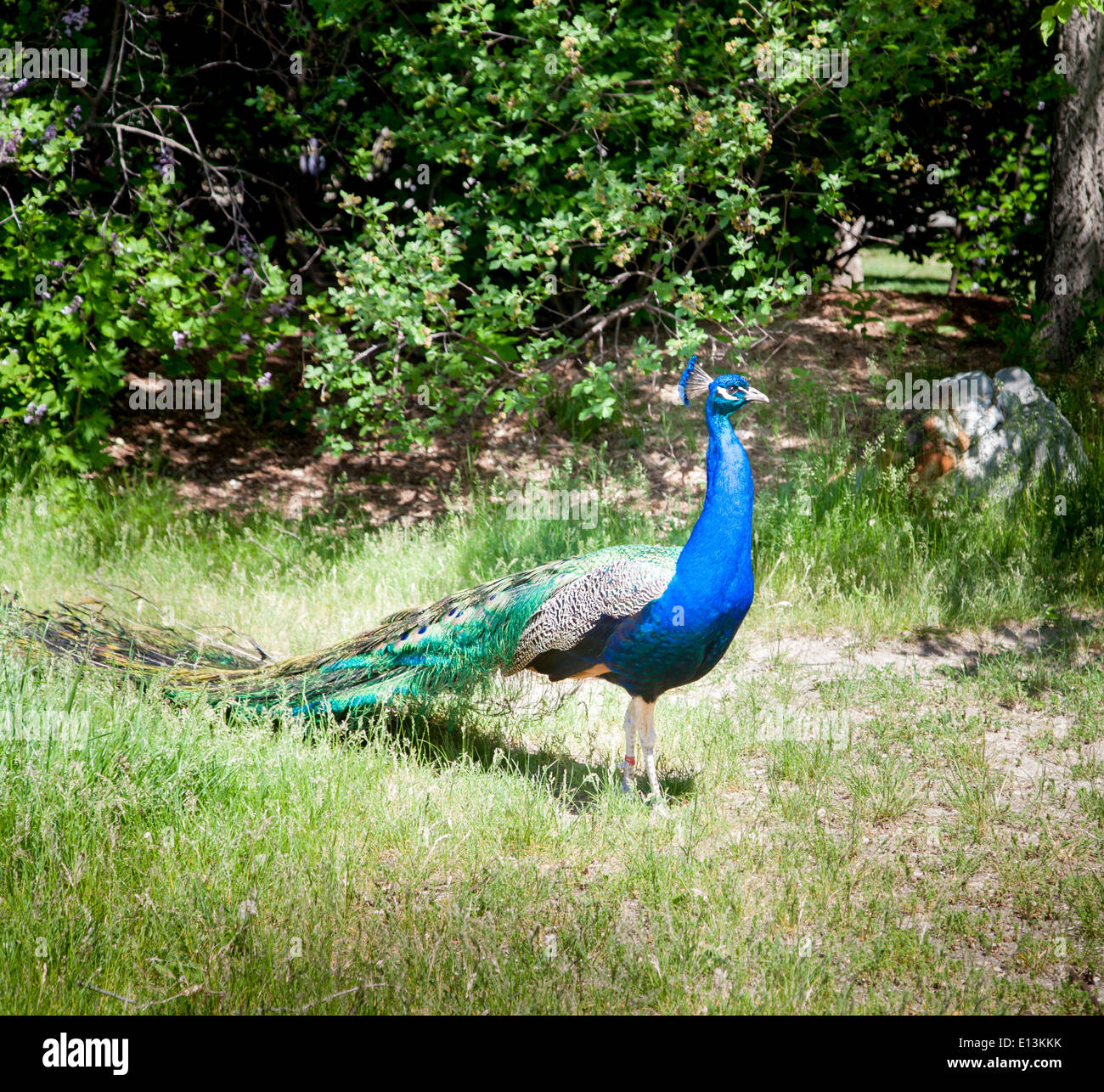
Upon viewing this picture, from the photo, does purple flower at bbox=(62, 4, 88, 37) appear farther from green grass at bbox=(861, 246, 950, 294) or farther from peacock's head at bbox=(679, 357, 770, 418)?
green grass at bbox=(861, 246, 950, 294)

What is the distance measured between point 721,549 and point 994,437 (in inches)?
177

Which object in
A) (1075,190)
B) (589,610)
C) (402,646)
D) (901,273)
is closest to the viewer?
(589,610)

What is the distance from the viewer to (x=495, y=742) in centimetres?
557

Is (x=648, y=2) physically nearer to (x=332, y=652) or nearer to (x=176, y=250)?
(x=176, y=250)

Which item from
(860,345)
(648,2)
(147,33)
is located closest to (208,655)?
(147,33)

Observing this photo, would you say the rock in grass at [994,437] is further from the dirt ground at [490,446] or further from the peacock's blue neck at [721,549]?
the peacock's blue neck at [721,549]

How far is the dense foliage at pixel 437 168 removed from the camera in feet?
24.1

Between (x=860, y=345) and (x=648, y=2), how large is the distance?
136 inches

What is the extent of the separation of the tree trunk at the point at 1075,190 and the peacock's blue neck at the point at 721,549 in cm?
594

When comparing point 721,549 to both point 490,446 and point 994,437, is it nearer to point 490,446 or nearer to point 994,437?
point 994,437

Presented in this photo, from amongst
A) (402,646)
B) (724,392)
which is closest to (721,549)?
(724,392)

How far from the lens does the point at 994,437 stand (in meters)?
8.02

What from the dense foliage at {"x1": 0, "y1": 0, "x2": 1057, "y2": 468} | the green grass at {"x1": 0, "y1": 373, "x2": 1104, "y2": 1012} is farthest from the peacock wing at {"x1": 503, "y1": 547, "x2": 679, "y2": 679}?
the dense foliage at {"x1": 0, "y1": 0, "x2": 1057, "y2": 468}

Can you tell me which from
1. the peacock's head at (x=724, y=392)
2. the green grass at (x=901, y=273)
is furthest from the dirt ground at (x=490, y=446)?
the peacock's head at (x=724, y=392)
